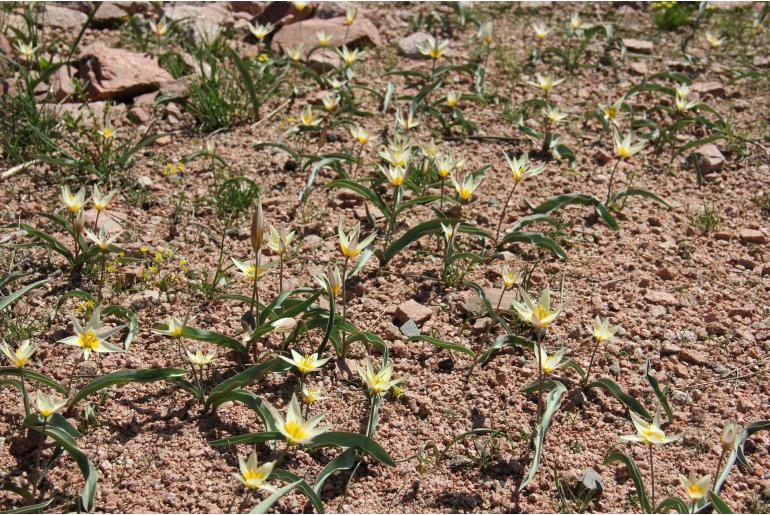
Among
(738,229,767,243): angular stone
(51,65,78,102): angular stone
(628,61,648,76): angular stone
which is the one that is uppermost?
(51,65,78,102): angular stone

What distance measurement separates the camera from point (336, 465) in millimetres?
2348

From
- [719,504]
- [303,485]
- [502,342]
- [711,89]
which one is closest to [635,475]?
[719,504]

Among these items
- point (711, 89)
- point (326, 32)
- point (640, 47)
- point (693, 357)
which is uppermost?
point (326, 32)

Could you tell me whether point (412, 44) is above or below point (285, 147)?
above

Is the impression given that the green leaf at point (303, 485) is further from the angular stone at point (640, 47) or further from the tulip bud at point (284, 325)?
the angular stone at point (640, 47)

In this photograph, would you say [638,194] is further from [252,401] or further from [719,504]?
[252,401]

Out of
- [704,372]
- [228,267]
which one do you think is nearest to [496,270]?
[704,372]

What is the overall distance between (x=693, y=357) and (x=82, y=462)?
2.12 metres

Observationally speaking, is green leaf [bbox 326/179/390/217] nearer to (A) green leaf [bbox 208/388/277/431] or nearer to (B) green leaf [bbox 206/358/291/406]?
(B) green leaf [bbox 206/358/291/406]

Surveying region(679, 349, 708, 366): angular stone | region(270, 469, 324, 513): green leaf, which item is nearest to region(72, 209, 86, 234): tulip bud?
region(270, 469, 324, 513): green leaf

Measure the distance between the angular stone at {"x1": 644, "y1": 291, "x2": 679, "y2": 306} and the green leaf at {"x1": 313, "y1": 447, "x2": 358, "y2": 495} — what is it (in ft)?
4.69

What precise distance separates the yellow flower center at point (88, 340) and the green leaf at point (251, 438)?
1.66ft

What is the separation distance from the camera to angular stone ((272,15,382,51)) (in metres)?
4.86

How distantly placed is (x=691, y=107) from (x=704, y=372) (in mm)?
1889
